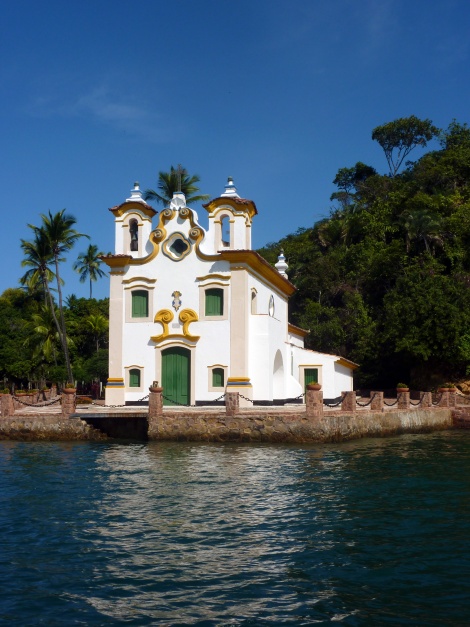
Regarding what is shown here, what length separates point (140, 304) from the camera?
103 feet

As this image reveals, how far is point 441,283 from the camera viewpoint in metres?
41.4

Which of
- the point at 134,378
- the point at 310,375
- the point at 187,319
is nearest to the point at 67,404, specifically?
the point at 134,378

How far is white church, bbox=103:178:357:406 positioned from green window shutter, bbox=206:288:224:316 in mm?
43

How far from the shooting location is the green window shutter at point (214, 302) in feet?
100

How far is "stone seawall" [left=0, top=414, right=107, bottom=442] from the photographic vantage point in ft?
88.1

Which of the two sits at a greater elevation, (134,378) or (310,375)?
(310,375)

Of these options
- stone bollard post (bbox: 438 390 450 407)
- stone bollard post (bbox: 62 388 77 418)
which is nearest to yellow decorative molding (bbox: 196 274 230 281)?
stone bollard post (bbox: 62 388 77 418)

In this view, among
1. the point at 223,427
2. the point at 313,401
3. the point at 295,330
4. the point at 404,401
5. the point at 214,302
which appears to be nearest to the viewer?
the point at 313,401

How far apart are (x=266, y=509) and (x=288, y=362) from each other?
2183 centimetres

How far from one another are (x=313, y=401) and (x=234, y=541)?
1321cm

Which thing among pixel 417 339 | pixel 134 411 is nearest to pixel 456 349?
pixel 417 339

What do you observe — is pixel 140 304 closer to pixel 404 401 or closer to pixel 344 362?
pixel 404 401

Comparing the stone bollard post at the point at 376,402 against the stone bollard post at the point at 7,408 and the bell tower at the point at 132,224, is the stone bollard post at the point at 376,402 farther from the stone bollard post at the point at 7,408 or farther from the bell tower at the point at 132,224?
the stone bollard post at the point at 7,408

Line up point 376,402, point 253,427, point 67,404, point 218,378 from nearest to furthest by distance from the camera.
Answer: point 253,427 → point 67,404 → point 376,402 → point 218,378
